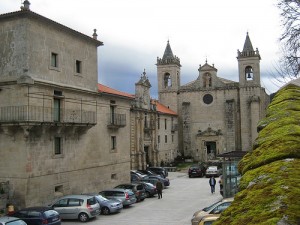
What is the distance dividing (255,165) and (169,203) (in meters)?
23.3

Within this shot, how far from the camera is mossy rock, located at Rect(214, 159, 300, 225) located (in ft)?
9.07

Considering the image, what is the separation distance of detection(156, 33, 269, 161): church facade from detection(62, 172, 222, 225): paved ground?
20.6 m

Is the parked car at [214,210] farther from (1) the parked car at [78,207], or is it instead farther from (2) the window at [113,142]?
(2) the window at [113,142]

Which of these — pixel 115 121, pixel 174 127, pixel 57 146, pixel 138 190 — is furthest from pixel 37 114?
pixel 174 127

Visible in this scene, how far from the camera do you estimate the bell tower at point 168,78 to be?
6078cm

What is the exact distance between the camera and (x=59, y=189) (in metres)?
24.6

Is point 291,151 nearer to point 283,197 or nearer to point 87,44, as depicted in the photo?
point 283,197

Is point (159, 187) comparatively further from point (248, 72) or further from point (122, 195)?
point (248, 72)

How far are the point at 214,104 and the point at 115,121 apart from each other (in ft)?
96.9

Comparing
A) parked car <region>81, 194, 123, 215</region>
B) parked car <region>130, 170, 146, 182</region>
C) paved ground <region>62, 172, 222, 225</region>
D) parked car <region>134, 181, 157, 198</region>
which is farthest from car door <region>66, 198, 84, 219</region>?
parked car <region>130, 170, 146, 182</region>

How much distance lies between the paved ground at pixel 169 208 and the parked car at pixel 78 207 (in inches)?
15.3

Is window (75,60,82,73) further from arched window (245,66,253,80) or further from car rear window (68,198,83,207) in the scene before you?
arched window (245,66,253,80)

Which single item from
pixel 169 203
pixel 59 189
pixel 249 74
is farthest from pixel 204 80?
pixel 59 189

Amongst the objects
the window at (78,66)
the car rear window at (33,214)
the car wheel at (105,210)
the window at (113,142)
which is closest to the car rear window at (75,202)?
the car wheel at (105,210)
